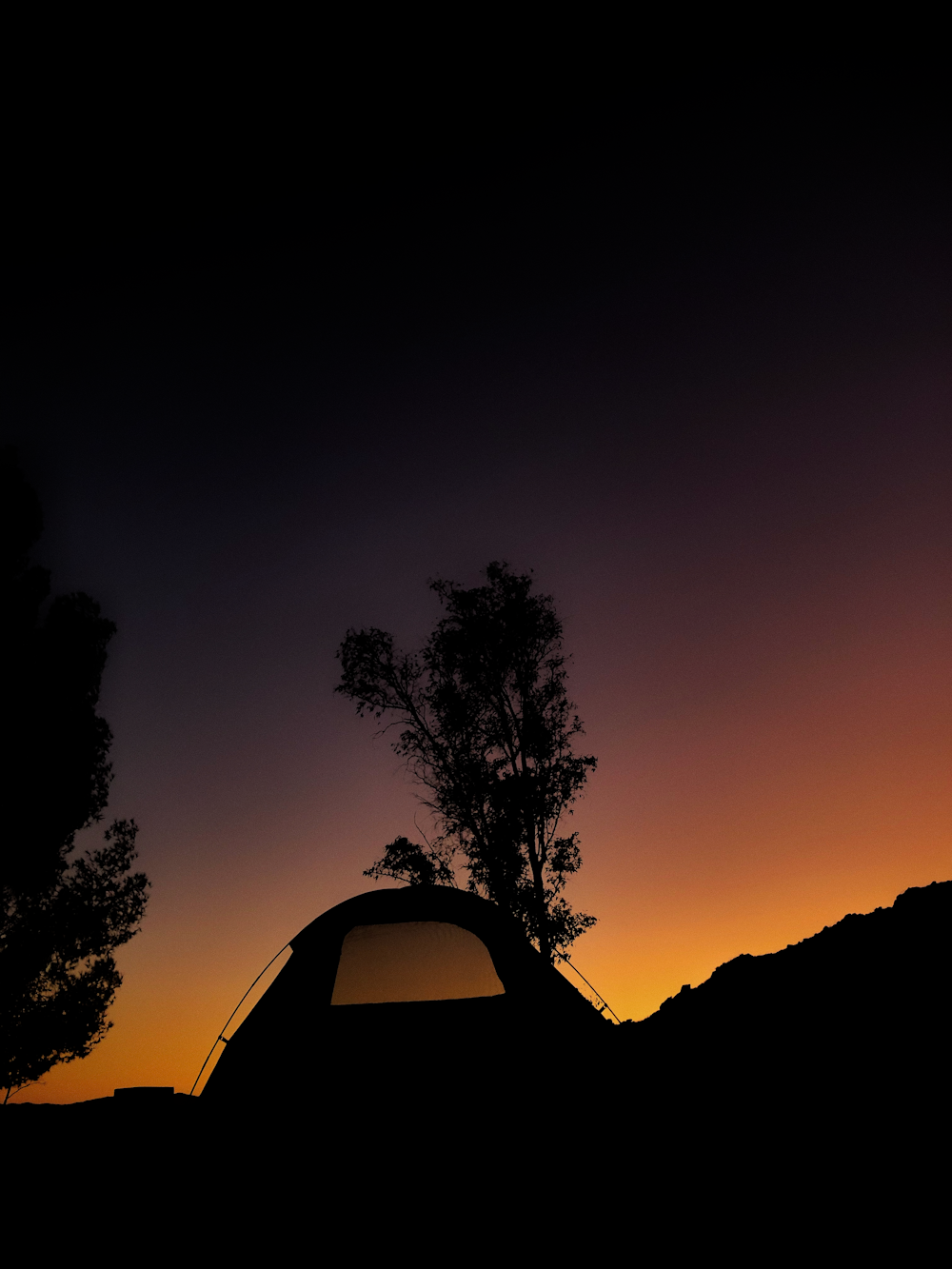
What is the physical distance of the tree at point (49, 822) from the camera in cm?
2023

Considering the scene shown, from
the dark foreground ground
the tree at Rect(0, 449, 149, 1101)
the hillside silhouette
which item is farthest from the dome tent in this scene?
the tree at Rect(0, 449, 149, 1101)

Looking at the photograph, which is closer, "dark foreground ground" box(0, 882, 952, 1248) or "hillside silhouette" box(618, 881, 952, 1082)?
"dark foreground ground" box(0, 882, 952, 1248)

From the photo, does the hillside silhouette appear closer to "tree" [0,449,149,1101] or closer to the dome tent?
the dome tent

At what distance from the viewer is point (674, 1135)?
598 centimetres

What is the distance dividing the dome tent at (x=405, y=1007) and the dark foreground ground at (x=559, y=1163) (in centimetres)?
10

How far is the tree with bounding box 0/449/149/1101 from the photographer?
2023 cm

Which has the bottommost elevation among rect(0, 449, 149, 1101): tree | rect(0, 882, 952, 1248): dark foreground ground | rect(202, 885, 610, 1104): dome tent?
rect(0, 882, 952, 1248): dark foreground ground

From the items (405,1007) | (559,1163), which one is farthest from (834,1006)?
(559,1163)

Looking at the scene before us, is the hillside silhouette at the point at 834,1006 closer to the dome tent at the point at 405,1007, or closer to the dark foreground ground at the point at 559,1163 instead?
the dark foreground ground at the point at 559,1163

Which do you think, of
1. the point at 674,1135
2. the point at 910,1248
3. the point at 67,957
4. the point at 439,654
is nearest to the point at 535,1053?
the point at 674,1135

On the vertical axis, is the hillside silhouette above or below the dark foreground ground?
above

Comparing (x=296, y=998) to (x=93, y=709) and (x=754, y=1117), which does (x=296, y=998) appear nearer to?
(x=754, y=1117)

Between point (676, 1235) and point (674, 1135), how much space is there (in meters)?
2.01

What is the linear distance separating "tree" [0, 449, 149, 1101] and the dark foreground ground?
1416cm
